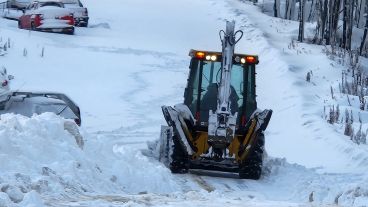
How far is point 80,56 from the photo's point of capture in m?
28.8

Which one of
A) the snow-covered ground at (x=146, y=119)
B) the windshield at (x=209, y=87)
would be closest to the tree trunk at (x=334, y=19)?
the snow-covered ground at (x=146, y=119)

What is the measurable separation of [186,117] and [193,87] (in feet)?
2.26

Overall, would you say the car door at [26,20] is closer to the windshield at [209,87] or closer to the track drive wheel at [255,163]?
the windshield at [209,87]

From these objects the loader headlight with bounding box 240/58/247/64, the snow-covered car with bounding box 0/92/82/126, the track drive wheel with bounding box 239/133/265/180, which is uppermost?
the loader headlight with bounding box 240/58/247/64

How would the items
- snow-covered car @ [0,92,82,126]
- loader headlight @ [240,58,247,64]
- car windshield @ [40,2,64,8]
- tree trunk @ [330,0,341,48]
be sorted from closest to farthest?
loader headlight @ [240,58,247,64] → snow-covered car @ [0,92,82,126] → tree trunk @ [330,0,341,48] → car windshield @ [40,2,64,8]

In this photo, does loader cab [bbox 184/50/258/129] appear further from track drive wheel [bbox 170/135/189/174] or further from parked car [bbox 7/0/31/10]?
parked car [bbox 7/0/31/10]

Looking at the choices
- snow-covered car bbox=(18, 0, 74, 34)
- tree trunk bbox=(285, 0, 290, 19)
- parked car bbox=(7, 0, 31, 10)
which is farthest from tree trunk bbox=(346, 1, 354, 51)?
parked car bbox=(7, 0, 31, 10)

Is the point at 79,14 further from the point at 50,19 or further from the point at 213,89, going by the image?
the point at 213,89

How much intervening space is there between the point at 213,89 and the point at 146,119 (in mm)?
6942

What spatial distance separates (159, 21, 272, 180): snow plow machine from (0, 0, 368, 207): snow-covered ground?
1.05ft

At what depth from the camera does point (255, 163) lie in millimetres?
12953

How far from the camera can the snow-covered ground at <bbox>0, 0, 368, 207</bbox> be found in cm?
903

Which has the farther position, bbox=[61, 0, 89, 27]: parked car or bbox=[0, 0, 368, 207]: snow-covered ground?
bbox=[61, 0, 89, 27]: parked car

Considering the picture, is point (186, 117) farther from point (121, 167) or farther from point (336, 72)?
point (336, 72)
